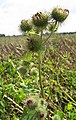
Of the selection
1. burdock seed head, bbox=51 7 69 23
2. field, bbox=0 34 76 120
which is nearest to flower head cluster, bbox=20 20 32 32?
field, bbox=0 34 76 120

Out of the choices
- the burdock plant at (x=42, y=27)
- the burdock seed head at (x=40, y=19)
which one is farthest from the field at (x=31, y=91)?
the burdock seed head at (x=40, y=19)

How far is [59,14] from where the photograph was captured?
2770 millimetres

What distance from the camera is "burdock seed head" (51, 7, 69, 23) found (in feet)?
9.06

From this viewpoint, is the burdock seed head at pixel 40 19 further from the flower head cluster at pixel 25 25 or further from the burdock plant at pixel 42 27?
the flower head cluster at pixel 25 25

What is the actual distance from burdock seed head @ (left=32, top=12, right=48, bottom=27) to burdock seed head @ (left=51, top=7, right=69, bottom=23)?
4.1 inches

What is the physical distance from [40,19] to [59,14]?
0.66 ft

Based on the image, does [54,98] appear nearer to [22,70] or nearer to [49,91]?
[49,91]

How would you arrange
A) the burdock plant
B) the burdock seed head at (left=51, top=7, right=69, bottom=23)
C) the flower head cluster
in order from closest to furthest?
1. the burdock plant
2. the burdock seed head at (left=51, top=7, right=69, bottom=23)
3. the flower head cluster

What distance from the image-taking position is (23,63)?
2707 mm

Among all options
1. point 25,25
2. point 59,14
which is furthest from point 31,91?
point 59,14

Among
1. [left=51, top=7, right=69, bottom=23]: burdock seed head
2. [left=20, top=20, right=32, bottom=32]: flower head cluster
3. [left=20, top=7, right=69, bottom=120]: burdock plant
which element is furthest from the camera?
[left=20, top=20, right=32, bottom=32]: flower head cluster

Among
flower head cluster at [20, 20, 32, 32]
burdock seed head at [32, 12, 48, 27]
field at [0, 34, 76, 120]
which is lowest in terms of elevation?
field at [0, 34, 76, 120]

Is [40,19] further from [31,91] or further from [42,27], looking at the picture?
[31,91]

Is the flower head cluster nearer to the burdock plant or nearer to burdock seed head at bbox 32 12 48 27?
the burdock plant
